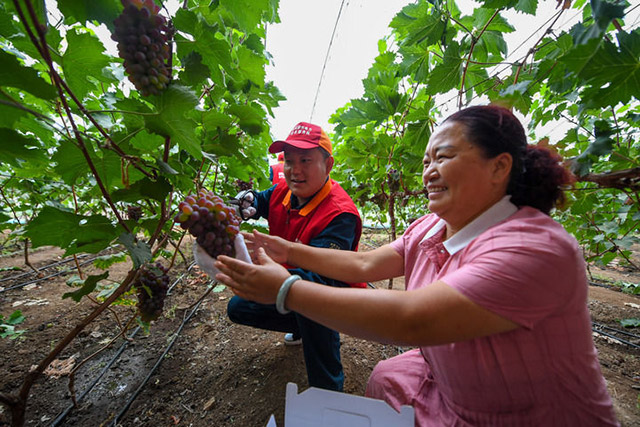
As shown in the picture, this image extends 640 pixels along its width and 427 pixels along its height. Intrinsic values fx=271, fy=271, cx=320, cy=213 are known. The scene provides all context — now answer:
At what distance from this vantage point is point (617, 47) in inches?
34.3

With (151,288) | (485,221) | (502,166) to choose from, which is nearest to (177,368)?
(151,288)

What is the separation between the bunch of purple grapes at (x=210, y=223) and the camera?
1033 mm

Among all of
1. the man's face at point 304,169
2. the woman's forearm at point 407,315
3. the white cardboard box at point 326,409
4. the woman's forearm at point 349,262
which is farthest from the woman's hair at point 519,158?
the man's face at point 304,169

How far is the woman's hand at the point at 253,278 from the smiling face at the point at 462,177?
0.69m

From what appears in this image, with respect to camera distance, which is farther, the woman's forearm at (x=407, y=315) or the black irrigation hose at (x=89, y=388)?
the black irrigation hose at (x=89, y=388)

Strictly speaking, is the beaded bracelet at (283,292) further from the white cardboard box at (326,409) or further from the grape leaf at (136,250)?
the grape leaf at (136,250)

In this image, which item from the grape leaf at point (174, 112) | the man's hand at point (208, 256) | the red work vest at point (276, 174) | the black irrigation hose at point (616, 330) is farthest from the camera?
the red work vest at point (276, 174)

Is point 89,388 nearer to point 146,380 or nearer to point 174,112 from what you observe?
point 146,380

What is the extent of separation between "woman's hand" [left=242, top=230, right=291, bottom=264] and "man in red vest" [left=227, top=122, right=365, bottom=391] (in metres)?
0.15

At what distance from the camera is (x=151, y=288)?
1.50m

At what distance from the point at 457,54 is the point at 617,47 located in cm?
83

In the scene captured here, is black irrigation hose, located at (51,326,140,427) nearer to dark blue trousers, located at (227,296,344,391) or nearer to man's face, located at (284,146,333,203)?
dark blue trousers, located at (227,296,344,391)

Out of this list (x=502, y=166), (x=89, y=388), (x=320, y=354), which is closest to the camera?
(x=502, y=166)

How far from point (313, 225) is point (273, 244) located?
373mm
